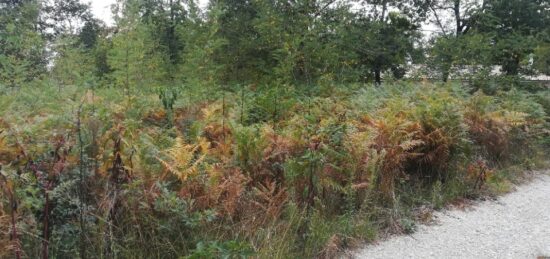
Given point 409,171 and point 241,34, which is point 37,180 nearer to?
point 409,171

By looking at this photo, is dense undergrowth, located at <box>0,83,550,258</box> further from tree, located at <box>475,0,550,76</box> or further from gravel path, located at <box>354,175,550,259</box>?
tree, located at <box>475,0,550,76</box>

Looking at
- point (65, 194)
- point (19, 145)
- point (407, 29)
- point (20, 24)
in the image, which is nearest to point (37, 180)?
point (65, 194)

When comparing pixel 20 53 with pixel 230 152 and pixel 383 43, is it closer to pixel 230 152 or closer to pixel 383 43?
pixel 230 152

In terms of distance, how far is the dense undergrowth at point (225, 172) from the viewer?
2.77 meters

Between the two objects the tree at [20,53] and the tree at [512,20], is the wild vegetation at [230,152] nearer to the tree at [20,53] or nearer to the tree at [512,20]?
the tree at [20,53]

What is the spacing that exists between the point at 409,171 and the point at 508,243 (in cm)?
158

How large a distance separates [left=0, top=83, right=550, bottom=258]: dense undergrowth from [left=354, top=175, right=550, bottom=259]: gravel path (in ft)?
0.71

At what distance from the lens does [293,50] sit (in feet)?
27.5

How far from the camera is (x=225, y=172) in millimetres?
3742

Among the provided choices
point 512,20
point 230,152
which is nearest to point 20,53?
point 230,152

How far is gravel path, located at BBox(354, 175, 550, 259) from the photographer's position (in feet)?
12.4

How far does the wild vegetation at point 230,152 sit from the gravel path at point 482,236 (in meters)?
0.21

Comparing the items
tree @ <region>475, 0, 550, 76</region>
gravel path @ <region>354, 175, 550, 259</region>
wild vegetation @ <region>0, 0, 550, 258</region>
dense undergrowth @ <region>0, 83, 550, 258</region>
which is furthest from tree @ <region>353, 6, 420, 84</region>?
gravel path @ <region>354, 175, 550, 259</region>

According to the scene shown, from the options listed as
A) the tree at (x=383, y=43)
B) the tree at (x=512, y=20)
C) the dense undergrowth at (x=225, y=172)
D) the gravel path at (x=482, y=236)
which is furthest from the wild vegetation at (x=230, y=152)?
the tree at (x=383, y=43)
